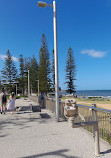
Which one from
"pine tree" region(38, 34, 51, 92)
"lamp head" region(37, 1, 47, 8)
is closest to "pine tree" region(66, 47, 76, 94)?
"pine tree" region(38, 34, 51, 92)

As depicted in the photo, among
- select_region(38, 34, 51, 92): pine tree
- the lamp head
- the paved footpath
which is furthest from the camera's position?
select_region(38, 34, 51, 92): pine tree

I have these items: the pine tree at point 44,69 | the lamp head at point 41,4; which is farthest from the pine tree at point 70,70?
the lamp head at point 41,4

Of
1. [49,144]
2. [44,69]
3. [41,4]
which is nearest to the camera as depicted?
[49,144]

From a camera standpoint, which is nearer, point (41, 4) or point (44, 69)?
point (41, 4)

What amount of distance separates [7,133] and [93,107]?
8.86ft

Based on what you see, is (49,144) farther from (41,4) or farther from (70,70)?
(70,70)

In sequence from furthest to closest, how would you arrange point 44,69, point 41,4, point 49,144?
1. point 44,69
2. point 41,4
3. point 49,144

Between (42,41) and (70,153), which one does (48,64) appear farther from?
(70,153)

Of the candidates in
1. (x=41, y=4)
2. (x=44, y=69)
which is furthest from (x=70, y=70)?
(x=41, y=4)

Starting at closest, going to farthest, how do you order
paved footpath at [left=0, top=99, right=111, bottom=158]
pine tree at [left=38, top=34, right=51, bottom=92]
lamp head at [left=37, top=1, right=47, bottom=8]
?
paved footpath at [left=0, top=99, right=111, bottom=158], lamp head at [left=37, top=1, right=47, bottom=8], pine tree at [left=38, top=34, right=51, bottom=92]

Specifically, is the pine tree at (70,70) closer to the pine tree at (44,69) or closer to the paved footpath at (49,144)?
the pine tree at (44,69)

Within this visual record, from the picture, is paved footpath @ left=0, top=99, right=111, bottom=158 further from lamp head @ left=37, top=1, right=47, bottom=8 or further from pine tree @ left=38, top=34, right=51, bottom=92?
pine tree @ left=38, top=34, right=51, bottom=92

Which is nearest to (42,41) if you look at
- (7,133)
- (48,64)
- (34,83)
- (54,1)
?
(48,64)

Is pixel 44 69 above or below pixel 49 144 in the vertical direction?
above
